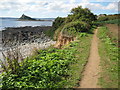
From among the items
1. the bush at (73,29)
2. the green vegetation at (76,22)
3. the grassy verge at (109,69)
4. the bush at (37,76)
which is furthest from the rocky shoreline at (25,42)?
Result: the grassy verge at (109,69)

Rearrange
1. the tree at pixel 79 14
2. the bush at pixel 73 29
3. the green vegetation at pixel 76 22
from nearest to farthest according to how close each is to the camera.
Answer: the bush at pixel 73 29 < the green vegetation at pixel 76 22 < the tree at pixel 79 14

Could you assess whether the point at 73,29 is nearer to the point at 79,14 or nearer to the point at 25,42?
the point at 79,14

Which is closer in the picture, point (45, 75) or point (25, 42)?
point (45, 75)

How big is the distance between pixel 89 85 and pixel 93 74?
100cm

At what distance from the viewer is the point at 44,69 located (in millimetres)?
6582

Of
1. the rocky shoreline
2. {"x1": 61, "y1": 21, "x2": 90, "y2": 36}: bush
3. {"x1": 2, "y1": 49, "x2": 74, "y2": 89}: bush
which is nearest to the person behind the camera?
{"x1": 2, "y1": 49, "x2": 74, "y2": 89}: bush

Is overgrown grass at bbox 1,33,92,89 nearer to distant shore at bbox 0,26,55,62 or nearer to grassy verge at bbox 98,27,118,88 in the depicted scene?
grassy verge at bbox 98,27,118,88

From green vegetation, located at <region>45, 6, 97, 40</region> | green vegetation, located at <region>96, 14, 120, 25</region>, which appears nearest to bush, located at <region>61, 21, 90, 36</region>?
green vegetation, located at <region>45, 6, 97, 40</region>

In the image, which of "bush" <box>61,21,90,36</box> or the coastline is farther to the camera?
"bush" <box>61,21,90,36</box>

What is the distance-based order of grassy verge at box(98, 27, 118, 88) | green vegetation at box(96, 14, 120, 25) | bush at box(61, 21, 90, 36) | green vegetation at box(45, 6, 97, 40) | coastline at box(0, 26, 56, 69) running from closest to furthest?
Answer: grassy verge at box(98, 27, 118, 88), coastline at box(0, 26, 56, 69), bush at box(61, 21, 90, 36), green vegetation at box(45, 6, 97, 40), green vegetation at box(96, 14, 120, 25)

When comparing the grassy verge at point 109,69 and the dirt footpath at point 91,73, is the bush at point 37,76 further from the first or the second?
the grassy verge at point 109,69

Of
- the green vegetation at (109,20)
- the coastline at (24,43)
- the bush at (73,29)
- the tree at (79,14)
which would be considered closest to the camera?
the coastline at (24,43)

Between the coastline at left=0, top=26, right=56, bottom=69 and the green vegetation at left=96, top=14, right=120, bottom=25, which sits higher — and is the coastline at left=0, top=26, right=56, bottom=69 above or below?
below

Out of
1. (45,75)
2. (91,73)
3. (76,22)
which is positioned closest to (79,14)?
(76,22)
